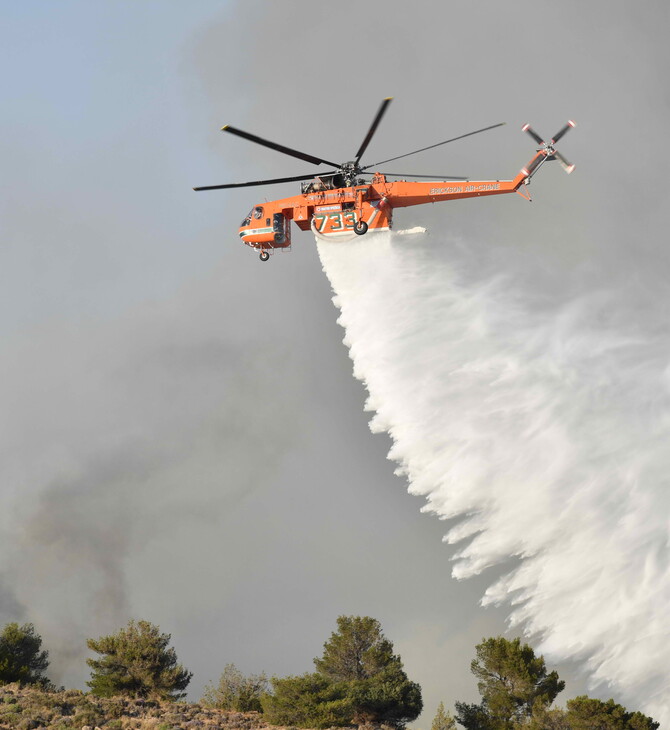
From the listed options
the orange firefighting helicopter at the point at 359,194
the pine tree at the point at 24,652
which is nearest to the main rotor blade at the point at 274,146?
the orange firefighting helicopter at the point at 359,194

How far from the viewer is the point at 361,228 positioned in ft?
121

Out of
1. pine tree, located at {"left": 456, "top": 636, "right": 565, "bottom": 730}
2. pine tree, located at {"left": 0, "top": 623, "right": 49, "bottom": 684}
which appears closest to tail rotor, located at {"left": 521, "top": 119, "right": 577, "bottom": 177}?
pine tree, located at {"left": 456, "top": 636, "right": 565, "bottom": 730}

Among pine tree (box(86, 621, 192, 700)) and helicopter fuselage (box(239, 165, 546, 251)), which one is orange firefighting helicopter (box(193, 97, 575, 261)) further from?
pine tree (box(86, 621, 192, 700))

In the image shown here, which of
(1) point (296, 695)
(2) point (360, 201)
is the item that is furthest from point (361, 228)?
(1) point (296, 695)

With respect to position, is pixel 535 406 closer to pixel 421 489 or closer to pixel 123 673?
pixel 421 489

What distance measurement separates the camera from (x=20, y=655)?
159ft

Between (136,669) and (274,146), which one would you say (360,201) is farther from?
(136,669)

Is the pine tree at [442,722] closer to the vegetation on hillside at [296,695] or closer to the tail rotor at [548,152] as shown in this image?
the vegetation on hillside at [296,695]

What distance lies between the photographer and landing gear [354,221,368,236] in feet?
121

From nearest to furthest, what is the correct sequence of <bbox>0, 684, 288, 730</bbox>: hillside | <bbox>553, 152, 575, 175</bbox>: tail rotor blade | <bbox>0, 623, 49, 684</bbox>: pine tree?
<bbox>0, 684, 288, 730</bbox>: hillside → <bbox>553, 152, 575, 175</bbox>: tail rotor blade → <bbox>0, 623, 49, 684</bbox>: pine tree

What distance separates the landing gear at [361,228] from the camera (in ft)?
121

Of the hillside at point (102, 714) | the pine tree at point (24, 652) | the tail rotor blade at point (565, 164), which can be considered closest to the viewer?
the hillside at point (102, 714)

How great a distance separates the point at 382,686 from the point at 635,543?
49.2 feet

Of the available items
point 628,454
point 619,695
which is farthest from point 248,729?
point 628,454
